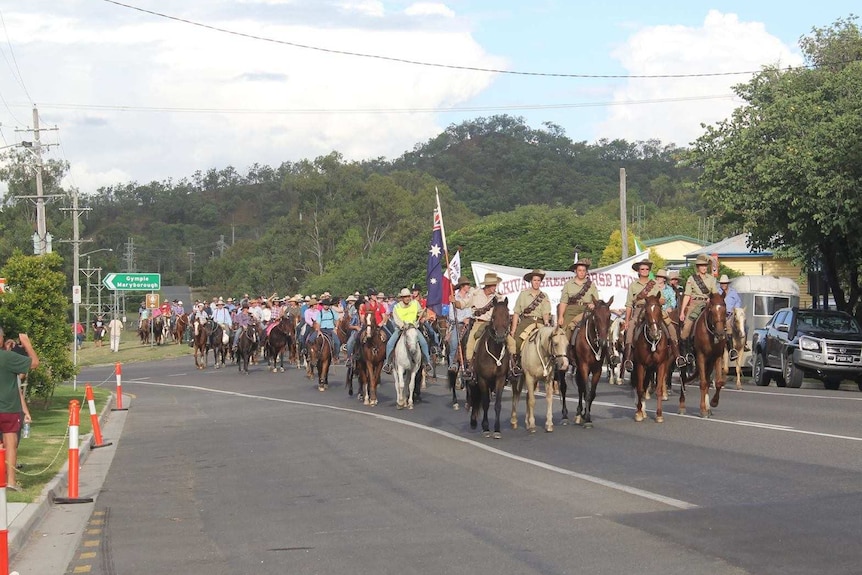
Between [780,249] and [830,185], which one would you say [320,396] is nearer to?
[830,185]

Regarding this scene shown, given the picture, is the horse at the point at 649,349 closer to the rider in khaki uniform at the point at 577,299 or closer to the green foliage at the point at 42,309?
the rider in khaki uniform at the point at 577,299

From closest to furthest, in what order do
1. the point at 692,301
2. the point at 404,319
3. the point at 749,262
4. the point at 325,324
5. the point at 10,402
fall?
the point at 10,402, the point at 692,301, the point at 404,319, the point at 325,324, the point at 749,262

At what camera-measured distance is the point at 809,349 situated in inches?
1150

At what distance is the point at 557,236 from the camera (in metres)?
86.5

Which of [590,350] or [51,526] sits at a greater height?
[590,350]

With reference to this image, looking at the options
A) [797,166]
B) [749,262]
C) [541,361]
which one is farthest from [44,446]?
[749,262]

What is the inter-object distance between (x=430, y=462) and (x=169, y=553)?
5755 millimetres

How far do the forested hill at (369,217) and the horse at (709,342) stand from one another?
18547 millimetres

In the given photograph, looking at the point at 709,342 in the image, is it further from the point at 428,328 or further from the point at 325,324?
the point at 325,324

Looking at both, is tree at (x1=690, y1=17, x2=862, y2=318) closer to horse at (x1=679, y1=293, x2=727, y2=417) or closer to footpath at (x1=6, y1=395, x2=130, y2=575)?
horse at (x1=679, y1=293, x2=727, y2=417)

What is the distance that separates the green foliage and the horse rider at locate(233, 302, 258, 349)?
17065 millimetres

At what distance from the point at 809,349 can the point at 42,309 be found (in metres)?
17.5

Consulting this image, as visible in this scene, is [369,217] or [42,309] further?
[369,217]

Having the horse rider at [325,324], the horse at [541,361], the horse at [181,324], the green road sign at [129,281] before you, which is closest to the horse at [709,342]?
the horse at [541,361]
